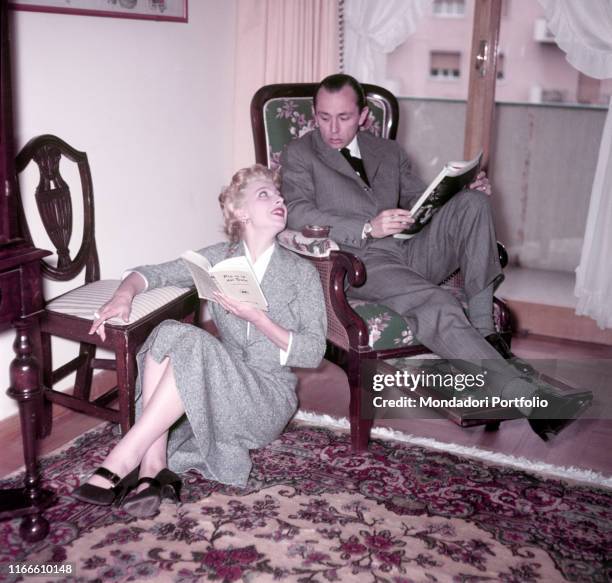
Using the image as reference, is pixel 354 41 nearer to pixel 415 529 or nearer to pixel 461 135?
pixel 461 135

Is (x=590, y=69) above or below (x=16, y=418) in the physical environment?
above

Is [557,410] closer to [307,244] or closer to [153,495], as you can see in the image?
[307,244]

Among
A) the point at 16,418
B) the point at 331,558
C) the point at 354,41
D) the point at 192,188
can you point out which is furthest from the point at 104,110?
the point at 331,558

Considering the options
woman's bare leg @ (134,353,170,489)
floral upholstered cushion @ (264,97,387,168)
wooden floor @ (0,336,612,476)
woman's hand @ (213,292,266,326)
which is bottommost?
wooden floor @ (0,336,612,476)

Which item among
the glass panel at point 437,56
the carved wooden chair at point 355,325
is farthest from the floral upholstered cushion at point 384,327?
the glass panel at point 437,56

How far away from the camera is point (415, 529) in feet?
7.20

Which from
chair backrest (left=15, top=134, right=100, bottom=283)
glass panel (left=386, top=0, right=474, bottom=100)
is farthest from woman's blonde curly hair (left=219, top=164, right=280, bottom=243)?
glass panel (left=386, top=0, right=474, bottom=100)

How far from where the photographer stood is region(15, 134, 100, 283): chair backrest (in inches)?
106

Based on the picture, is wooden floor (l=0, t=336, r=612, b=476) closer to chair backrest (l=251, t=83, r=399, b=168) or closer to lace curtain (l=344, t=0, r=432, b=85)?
chair backrest (l=251, t=83, r=399, b=168)

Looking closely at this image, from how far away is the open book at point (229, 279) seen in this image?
7.22ft

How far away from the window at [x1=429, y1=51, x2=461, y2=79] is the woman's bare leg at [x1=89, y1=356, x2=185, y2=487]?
3658mm

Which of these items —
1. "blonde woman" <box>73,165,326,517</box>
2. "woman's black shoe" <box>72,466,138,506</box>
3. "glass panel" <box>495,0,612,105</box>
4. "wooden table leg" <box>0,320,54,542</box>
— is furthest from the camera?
"glass panel" <box>495,0,612,105</box>

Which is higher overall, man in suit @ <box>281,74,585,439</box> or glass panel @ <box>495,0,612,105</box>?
glass panel @ <box>495,0,612,105</box>

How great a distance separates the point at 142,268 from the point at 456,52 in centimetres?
347
